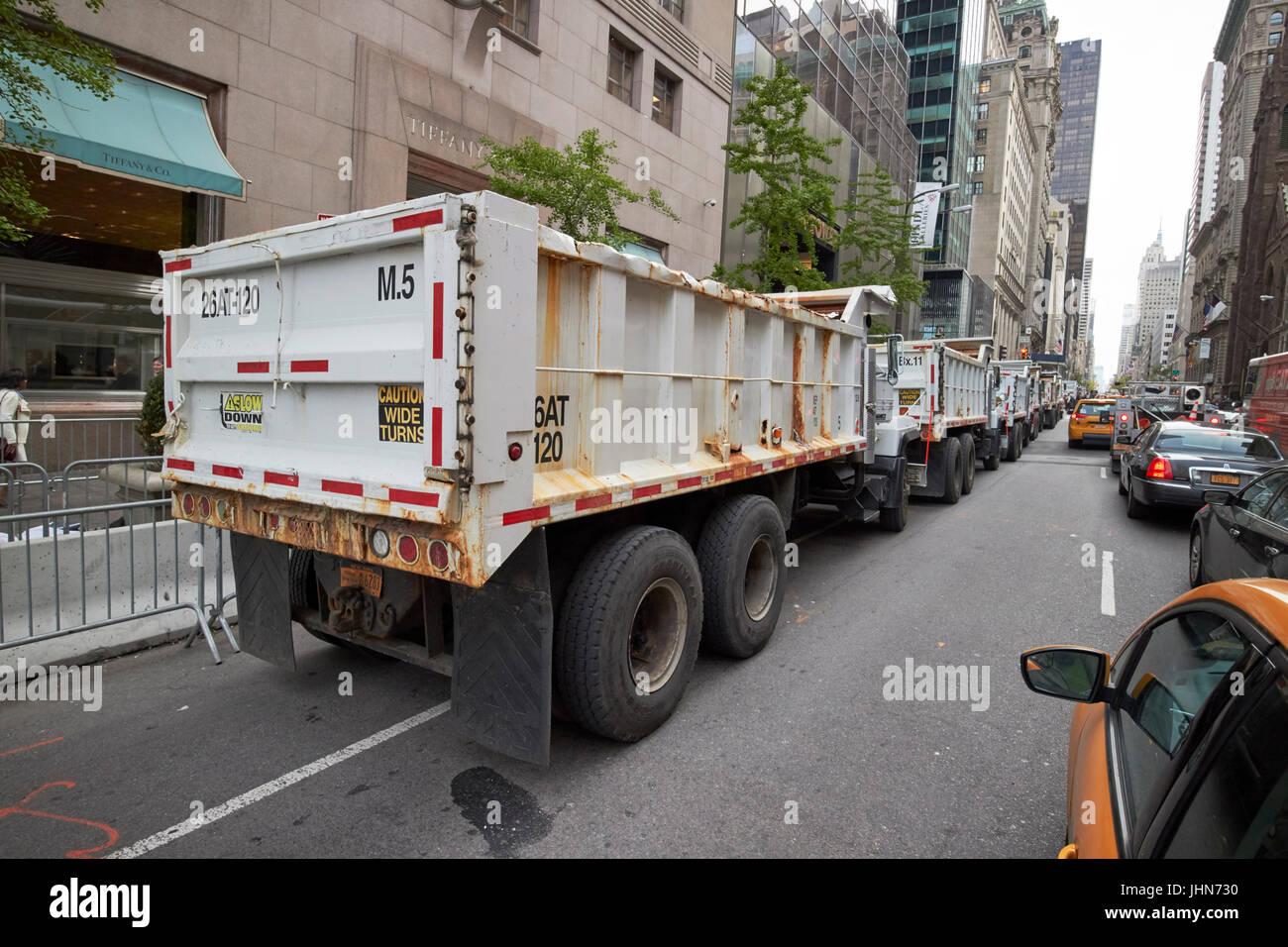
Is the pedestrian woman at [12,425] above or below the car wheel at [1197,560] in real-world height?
above

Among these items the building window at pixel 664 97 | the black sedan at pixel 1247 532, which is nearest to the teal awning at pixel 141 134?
the building window at pixel 664 97

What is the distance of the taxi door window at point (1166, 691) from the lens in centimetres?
177

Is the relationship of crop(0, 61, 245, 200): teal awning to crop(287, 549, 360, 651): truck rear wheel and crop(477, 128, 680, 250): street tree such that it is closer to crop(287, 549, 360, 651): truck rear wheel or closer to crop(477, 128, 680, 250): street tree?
crop(477, 128, 680, 250): street tree

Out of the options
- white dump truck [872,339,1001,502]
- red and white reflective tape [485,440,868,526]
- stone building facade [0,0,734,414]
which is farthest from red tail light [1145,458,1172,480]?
stone building facade [0,0,734,414]

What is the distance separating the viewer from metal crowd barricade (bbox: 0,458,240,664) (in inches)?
200

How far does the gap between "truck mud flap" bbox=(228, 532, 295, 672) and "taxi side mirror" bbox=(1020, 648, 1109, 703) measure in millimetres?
3810

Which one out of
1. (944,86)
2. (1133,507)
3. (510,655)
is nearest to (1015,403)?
(1133,507)

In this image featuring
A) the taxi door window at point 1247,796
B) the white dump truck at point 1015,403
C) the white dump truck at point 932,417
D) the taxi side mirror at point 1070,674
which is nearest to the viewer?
the taxi door window at point 1247,796

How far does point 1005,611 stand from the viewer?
6.60 metres

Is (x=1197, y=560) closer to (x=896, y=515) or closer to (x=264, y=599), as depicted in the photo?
(x=896, y=515)

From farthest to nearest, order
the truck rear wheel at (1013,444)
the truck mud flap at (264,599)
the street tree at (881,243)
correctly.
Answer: the street tree at (881,243) → the truck rear wheel at (1013,444) → the truck mud flap at (264,599)

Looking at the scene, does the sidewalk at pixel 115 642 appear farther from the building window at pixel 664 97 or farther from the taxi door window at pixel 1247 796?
the building window at pixel 664 97

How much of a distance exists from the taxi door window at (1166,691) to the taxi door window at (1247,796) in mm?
180
